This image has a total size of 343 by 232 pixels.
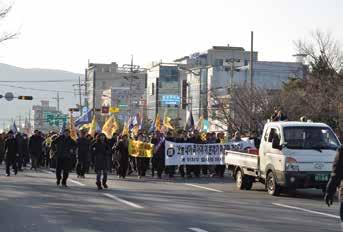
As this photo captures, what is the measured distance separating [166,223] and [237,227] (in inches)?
53.7

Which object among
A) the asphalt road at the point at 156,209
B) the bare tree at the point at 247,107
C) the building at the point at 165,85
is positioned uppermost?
the building at the point at 165,85

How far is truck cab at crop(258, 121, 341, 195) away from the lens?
19.1 meters

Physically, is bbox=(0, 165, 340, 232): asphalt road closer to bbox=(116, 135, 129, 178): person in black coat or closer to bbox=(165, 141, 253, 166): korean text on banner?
bbox=(116, 135, 129, 178): person in black coat

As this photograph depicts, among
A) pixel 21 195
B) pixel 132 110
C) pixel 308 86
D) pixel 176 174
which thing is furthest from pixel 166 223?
pixel 132 110

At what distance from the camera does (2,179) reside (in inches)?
1000

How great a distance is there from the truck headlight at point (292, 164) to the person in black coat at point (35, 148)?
16.7 meters

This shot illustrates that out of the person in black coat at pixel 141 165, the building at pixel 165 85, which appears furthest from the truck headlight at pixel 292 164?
the building at pixel 165 85

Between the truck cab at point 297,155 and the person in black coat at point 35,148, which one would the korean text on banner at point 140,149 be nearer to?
the person in black coat at point 35,148

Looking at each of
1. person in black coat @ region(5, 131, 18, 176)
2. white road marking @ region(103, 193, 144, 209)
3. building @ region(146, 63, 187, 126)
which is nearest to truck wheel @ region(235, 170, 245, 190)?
white road marking @ region(103, 193, 144, 209)

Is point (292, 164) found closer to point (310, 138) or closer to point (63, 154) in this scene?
point (310, 138)

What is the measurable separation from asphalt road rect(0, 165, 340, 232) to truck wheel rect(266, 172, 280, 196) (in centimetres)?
25

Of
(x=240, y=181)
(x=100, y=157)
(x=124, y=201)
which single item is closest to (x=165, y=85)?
(x=240, y=181)

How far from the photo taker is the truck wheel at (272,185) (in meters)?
19.8

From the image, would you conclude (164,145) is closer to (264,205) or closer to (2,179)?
(2,179)
